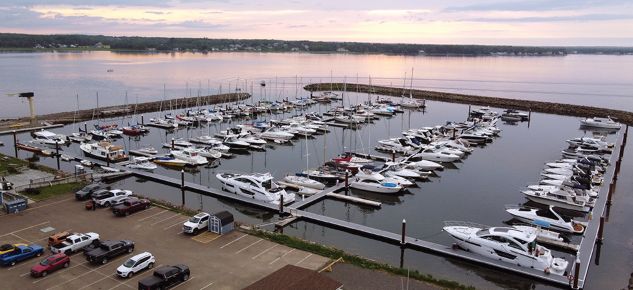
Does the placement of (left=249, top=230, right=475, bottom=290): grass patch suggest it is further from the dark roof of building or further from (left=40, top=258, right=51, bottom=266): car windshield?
(left=40, top=258, right=51, bottom=266): car windshield

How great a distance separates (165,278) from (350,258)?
8026mm

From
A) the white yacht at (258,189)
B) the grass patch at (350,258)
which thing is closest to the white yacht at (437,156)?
the white yacht at (258,189)

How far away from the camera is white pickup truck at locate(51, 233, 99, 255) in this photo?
20.9 metres

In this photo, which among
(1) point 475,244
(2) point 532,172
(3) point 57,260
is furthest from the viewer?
(2) point 532,172

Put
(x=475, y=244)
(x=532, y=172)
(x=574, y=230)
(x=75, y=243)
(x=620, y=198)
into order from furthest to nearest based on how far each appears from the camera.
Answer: (x=532, y=172) < (x=620, y=198) < (x=574, y=230) < (x=475, y=244) < (x=75, y=243)

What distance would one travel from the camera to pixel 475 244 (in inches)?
923

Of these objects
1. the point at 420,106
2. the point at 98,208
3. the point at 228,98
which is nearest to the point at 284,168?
the point at 98,208

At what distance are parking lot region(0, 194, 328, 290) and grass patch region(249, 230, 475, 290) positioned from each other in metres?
0.49

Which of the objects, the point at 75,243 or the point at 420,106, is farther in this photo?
the point at 420,106

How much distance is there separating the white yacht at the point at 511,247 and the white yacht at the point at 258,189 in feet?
36.5

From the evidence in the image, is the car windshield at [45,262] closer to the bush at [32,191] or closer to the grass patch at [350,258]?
the grass patch at [350,258]

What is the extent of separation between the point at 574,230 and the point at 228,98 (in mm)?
67947

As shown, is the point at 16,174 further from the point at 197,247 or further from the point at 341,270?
the point at 341,270

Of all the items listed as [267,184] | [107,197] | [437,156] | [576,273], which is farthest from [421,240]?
[437,156]
